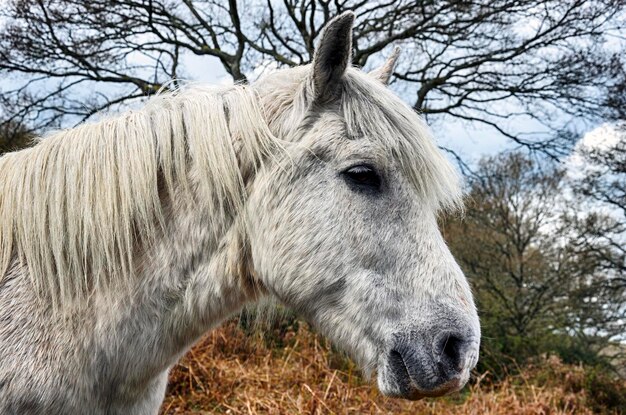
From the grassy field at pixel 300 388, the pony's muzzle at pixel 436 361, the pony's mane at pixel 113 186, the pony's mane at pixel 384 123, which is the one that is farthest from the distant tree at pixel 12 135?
the pony's muzzle at pixel 436 361

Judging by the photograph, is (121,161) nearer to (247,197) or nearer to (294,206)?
(247,197)

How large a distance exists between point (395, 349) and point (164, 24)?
35.3ft

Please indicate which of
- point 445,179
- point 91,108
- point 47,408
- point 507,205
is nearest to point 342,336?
point 445,179

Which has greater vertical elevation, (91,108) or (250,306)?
(250,306)

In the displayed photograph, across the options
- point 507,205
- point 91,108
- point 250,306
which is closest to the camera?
point 250,306

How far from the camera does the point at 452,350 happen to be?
1551 millimetres

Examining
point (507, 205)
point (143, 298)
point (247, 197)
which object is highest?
point (247, 197)

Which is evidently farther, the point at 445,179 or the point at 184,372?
the point at 184,372

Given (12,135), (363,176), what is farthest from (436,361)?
(12,135)

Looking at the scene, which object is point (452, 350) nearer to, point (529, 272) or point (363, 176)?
point (363, 176)

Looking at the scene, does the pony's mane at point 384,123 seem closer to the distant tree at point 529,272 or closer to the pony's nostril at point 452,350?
the pony's nostril at point 452,350

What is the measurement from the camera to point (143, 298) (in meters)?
1.66

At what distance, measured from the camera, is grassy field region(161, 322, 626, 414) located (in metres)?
4.99

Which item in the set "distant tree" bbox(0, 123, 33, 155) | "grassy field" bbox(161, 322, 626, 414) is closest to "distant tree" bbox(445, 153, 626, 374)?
"grassy field" bbox(161, 322, 626, 414)
